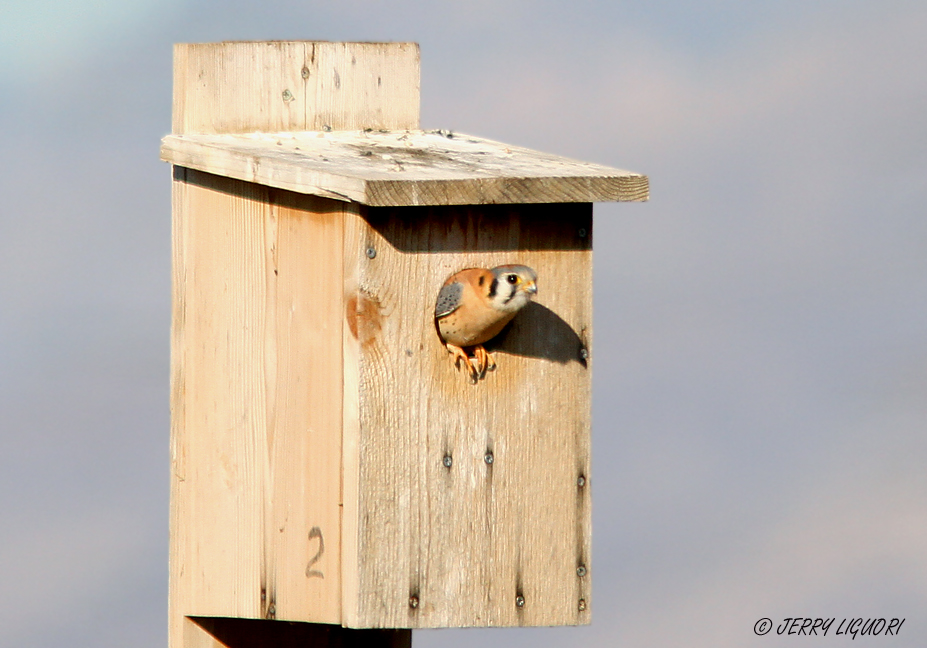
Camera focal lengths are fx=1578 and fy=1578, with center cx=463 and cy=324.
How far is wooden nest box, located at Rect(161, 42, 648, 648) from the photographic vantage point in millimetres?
3982

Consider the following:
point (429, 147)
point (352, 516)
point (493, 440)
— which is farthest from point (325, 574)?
point (429, 147)

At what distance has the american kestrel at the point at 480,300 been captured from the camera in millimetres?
3957

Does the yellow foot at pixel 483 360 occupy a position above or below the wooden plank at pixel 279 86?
below

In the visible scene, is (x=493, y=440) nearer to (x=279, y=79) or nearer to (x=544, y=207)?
Result: (x=544, y=207)

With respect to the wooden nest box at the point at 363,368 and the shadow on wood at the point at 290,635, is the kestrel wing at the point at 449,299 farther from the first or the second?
the shadow on wood at the point at 290,635

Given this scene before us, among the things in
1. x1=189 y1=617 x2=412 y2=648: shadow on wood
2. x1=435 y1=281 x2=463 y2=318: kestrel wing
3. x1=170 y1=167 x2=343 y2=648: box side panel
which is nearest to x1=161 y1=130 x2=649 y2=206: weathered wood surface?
x1=170 y1=167 x2=343 y2=648: box side panel

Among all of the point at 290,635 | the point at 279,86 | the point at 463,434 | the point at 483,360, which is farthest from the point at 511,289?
the point at 290,635

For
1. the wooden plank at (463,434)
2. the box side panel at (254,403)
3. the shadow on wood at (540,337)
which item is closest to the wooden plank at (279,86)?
the box side panel at (254,403)

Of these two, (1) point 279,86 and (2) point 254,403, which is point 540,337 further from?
(1) point 279,86

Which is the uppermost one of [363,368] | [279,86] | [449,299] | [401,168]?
[279,86]

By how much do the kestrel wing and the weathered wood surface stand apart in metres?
0.24

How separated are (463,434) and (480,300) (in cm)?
37

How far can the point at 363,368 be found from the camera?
397cm

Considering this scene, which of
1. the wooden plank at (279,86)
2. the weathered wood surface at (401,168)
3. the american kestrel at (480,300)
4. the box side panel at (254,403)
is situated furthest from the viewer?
the wooden plank at (279,86)
